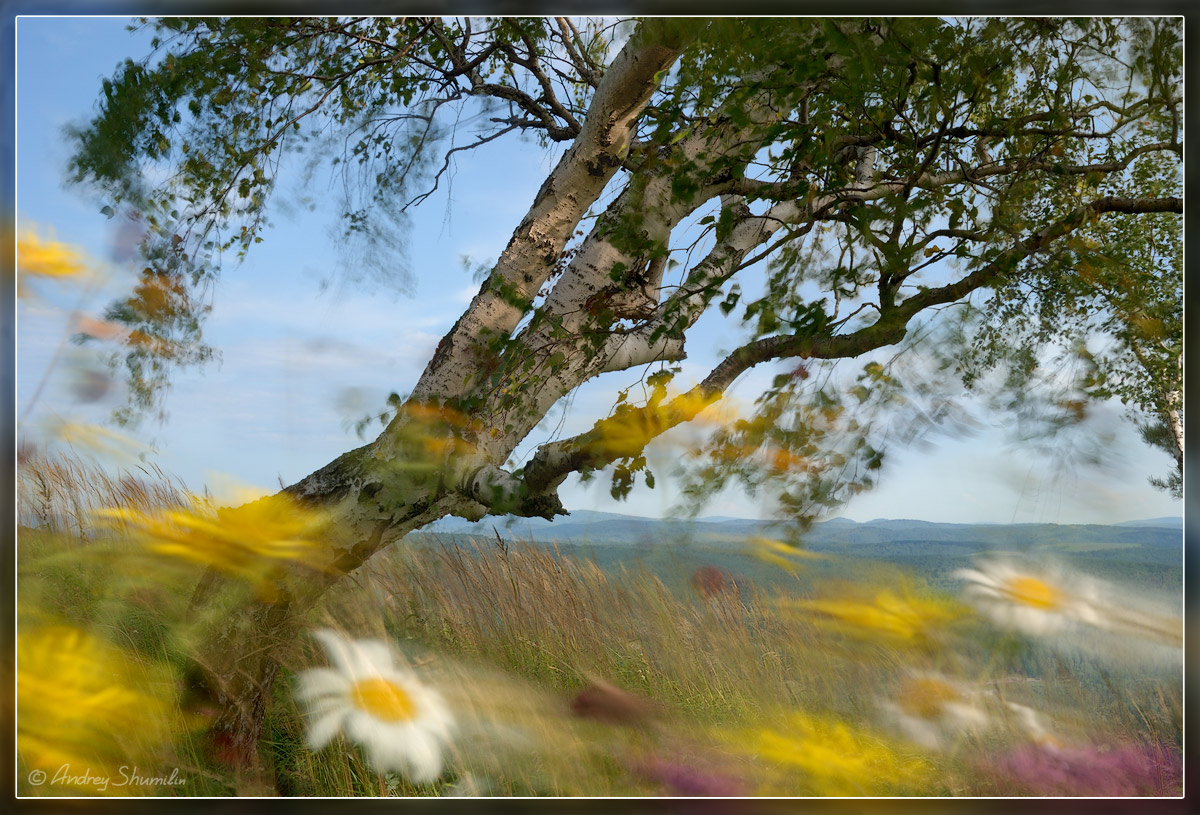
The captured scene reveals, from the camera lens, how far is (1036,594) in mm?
1270

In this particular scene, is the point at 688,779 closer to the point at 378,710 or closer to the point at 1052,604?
the point at 378,710

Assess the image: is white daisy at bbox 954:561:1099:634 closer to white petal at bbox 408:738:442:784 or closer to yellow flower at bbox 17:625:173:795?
white petal at bbox 408:738:442:784

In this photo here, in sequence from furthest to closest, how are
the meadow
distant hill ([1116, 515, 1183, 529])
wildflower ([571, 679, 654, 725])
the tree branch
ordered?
wildflower ([571, 679, 654, 725]) → the meadow → distant hill ([1116, 515, 1183, 529]) → the tree branch

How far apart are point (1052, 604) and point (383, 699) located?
111 cm

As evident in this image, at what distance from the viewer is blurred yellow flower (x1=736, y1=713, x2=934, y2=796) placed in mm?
1284

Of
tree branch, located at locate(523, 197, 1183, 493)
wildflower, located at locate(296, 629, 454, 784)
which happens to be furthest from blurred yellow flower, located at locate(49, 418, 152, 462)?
tree branch, located at locate(523, 197, 1183, 493)

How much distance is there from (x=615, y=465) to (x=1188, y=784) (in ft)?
3.12

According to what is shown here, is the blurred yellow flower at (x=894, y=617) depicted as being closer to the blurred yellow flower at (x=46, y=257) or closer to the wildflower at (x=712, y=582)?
the wildflower at (x=712, y=582)

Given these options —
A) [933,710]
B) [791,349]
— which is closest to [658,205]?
[791,349]

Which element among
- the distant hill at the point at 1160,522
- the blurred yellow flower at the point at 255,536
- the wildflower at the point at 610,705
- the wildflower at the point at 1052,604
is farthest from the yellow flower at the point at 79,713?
the distant hill at the point at 1160,522

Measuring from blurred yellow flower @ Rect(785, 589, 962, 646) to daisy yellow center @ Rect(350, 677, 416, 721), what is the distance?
2.55 ft

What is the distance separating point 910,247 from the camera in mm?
921

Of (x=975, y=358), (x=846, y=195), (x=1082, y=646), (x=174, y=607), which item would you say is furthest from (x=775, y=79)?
(x=174, y=607)

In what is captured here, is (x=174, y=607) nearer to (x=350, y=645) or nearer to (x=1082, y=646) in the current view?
(x=350, y=645)
